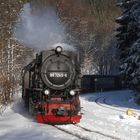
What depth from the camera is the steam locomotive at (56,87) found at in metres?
17.8

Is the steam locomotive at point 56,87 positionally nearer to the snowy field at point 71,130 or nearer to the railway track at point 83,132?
the snowy field at point 71,130

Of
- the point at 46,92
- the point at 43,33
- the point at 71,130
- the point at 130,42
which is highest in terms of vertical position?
the point at 130,42

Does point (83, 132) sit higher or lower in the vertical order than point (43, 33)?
lower

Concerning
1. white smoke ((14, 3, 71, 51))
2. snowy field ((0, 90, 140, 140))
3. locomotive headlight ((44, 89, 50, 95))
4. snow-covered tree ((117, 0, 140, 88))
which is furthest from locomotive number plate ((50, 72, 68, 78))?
snow-covered tree ((117, 0, 140, 88))

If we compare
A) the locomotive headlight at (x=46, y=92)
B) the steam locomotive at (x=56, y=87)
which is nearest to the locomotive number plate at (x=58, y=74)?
the steam locomotive at (x=56, y=87)

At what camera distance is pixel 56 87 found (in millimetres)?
18125

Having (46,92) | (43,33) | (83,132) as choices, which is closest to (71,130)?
(83,132)

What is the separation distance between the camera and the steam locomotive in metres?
17.8

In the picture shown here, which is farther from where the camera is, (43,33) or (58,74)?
(43,33)

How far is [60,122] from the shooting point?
17.8 m

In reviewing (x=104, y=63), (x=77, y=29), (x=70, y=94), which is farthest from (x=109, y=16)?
(x=70, y=94)

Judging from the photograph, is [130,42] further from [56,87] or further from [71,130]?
[71,130]

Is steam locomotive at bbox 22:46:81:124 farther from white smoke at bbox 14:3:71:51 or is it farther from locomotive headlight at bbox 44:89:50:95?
white smoke at bbox 14:3:71:51

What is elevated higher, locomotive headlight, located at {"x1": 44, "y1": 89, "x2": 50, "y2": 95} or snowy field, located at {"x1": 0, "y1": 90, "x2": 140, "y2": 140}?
locomotive headlight, located at {"x1": 44, "y1": 89, "x2": 50, "y2": 95}
